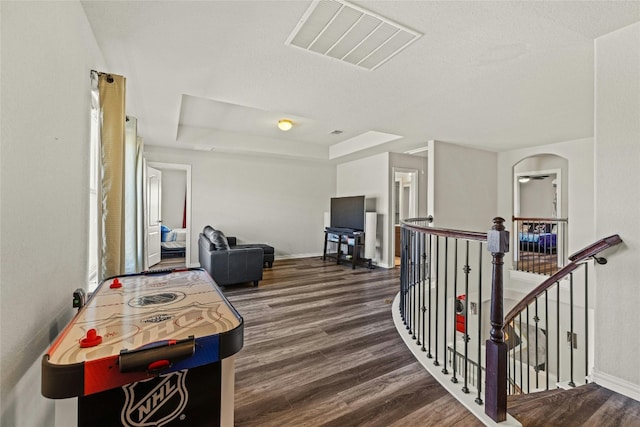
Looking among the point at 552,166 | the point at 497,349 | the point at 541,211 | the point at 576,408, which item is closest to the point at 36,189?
the point at 497,349

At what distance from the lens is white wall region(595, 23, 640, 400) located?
1782 millimetres

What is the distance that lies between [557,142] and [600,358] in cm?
421

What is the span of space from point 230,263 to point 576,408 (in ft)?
12.3

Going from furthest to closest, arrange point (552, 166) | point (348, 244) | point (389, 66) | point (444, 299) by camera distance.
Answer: point (552, 166)
point (348, 244)
point (444, 299)
point (389, 66)

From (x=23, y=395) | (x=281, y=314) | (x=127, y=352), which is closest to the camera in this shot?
(x=127, y=352)

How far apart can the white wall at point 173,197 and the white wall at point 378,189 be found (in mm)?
5145

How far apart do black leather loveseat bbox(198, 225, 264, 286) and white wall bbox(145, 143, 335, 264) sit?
5.76 ft

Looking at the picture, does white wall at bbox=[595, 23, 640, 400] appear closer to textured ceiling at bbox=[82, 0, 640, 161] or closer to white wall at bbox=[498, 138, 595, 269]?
textured ceiling at bbox=[82, 0, 640, 161]

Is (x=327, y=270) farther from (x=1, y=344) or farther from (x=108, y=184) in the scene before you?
(x=1, y=344)

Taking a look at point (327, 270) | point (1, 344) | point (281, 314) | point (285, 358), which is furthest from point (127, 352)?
point (327, 270)

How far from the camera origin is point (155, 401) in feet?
3.17

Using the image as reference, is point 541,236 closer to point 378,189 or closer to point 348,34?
point 378,189

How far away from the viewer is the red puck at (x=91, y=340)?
2.89 ft

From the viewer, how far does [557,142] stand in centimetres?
477
